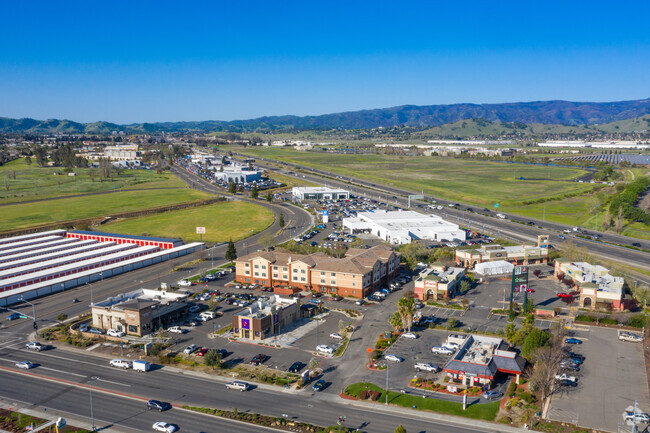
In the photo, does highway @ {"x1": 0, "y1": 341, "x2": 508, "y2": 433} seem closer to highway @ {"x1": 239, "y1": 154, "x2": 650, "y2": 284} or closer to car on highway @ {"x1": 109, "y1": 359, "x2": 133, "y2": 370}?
car on highway @ {"x1": 109, "y1": 359, "x2": 133, "y2": 370}

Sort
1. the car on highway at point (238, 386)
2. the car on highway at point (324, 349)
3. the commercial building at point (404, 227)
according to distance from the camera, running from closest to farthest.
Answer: the car on highway at point (238, 386)
the car on highway at point (324, 349)
the commercial building at point (404, 227)

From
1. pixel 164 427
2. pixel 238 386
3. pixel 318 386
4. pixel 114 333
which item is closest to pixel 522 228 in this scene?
pixel 318 386

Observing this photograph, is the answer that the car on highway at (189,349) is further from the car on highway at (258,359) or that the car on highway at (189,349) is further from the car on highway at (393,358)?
the car on highway at (393,358)

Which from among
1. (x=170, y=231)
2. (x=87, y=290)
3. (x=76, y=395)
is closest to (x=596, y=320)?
(x=76, y=395)

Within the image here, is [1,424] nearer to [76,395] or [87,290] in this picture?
[76,395]

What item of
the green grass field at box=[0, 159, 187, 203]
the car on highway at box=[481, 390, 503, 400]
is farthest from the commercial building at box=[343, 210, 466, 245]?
the green grass field at box=[0, 159, 187, 203]

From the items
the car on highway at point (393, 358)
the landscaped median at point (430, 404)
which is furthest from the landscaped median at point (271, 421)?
the car on highway at point (393, 358)
